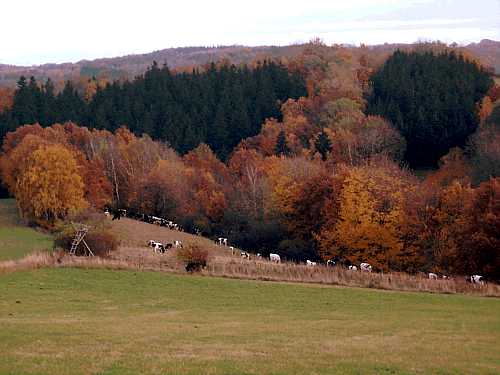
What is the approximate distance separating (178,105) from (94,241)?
2779 inches

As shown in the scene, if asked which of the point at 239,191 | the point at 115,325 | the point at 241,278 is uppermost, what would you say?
the point at 115,325

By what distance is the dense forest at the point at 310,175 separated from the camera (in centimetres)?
5703

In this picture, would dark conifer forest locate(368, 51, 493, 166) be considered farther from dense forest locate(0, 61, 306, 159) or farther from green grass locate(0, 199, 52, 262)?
green grass locate(0, 199, 52, 262)

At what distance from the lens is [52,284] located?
34.5 meters

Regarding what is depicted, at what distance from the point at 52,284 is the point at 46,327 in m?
14.8

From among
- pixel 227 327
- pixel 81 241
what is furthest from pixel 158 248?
pixel 227 327

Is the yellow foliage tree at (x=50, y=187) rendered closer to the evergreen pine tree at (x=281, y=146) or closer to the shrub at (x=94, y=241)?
the shrub at (x=94, y=241)

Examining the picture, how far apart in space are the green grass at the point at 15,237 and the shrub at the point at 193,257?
13.5 m

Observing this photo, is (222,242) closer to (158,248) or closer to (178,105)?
(158,248)

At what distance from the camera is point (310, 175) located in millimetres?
75188

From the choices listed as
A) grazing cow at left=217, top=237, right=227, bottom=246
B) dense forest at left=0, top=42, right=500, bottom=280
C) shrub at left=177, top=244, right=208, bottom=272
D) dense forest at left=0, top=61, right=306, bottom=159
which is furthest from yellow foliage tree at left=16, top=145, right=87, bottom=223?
shrub at left=177, top=244, right=208, bottom=272

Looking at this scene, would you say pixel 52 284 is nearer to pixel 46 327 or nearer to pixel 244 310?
pixel 244 310

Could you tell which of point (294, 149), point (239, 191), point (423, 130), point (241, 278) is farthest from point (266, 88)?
point (241, 278)

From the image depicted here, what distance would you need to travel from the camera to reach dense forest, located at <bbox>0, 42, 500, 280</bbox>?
57.0 meters
